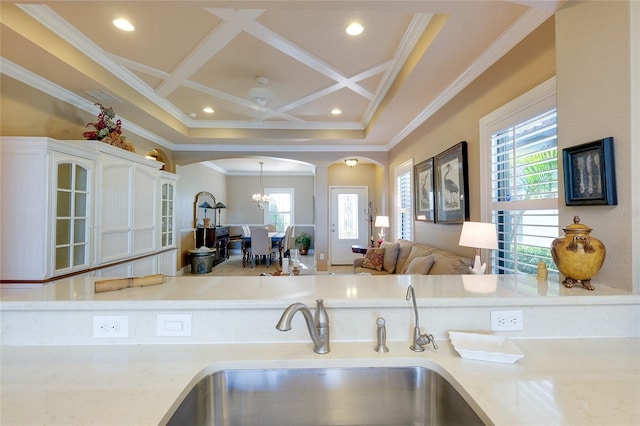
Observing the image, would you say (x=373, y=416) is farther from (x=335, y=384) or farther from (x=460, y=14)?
(x=460, y=14)

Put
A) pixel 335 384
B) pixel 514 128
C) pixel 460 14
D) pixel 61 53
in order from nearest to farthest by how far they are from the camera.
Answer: pixel 335 384 → pixel 460 14 → pixel 514 128 → pixel 61 53

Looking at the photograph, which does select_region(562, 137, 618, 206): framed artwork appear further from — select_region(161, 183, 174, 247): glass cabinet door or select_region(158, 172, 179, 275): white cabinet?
select_region(161, 183, 174, 247): glass cabinet door

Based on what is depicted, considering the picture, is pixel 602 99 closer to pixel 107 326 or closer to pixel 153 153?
pixel 107 326

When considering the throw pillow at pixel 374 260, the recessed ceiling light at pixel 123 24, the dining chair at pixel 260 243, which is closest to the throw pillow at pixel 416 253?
the throw pillow at pixel 374 260

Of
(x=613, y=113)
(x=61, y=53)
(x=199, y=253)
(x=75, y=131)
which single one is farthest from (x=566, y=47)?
(x=199, y=253)

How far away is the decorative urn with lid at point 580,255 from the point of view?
1173 millimetres

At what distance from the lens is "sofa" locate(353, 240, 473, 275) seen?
2637 mm

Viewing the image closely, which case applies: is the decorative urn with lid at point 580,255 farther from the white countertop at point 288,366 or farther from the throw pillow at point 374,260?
the throw pillow at point 374,260

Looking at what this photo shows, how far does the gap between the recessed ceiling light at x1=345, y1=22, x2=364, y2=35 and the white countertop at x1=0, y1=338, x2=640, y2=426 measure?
2.53 meters

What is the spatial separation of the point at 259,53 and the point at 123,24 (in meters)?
1.17

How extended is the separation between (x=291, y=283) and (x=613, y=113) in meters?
1.57

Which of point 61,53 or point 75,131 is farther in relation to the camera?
point 75,131

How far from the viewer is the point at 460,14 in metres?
1.88

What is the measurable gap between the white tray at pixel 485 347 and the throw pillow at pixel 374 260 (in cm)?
331
